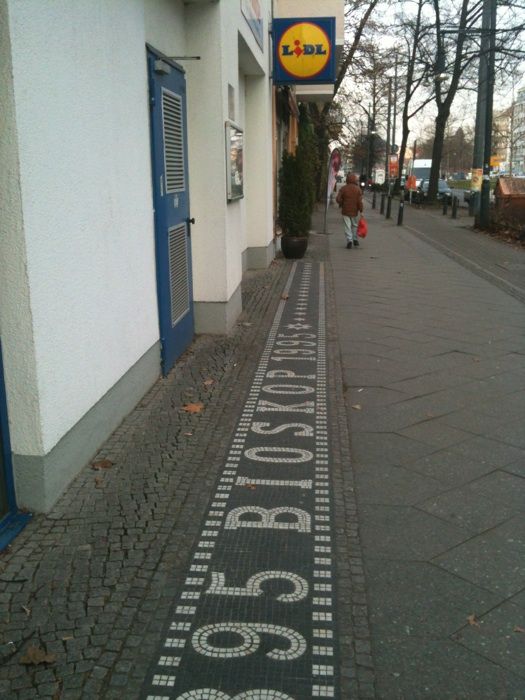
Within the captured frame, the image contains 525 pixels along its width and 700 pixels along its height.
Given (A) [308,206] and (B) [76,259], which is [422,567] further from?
(A) [308,206]

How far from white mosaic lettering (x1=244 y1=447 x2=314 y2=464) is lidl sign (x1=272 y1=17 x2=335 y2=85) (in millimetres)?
10064

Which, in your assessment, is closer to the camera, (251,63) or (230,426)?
(230,426)

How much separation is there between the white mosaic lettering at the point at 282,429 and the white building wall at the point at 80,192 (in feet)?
3.37

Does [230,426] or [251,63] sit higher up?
[251,63]

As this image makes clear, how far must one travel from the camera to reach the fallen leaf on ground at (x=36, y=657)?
2619 mm

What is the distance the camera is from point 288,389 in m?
5.99

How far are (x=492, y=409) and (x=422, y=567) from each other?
247 centimetres

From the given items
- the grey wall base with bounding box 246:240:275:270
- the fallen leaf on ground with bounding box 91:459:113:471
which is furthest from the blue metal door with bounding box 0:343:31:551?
the grey wall base with bounding box 246:240:275:270

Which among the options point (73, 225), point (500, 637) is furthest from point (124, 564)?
point (73, 225)

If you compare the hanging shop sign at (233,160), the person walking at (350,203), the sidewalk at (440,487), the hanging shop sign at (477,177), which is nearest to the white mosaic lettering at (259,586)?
the sidewalk at (440,487)

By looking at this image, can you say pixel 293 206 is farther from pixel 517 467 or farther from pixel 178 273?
pixel 517 467

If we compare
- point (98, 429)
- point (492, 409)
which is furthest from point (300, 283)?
point (98, 429)

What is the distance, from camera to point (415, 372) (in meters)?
6.52

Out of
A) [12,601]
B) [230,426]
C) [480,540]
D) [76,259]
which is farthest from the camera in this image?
[230,426]
